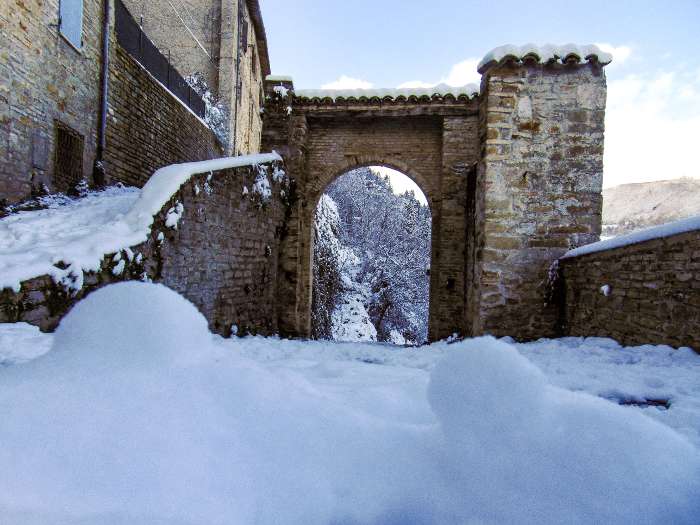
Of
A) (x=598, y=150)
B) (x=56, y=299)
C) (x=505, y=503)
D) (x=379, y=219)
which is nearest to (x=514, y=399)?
(x=505, y=503)

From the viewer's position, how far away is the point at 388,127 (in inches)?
336

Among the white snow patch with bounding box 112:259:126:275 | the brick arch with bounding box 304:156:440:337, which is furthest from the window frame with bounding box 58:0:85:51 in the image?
the white snow patch with bounding box 112:259:126:275

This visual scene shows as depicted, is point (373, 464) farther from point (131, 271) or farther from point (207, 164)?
point (207, 164)

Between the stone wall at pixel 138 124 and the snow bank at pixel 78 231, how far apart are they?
2799mm

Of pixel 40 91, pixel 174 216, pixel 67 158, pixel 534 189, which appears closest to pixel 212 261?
pixel 174 216

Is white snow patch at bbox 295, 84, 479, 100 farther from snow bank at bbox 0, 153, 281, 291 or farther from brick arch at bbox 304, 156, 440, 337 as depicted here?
snow bank at bbox 0, 153, 281, 291

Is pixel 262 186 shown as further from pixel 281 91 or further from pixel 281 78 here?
pixel 281 78

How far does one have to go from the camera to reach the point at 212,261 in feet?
17.2

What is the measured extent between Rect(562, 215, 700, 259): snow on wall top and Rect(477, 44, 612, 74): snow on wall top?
248cm

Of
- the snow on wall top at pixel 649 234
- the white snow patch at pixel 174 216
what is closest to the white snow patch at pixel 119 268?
the white snow patch at pixel 174 216

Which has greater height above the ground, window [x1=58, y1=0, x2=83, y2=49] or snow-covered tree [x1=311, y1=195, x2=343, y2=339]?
window [x1=58, y1=0, x2=83, y2=49]

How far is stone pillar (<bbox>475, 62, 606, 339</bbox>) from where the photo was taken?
17.1 ft

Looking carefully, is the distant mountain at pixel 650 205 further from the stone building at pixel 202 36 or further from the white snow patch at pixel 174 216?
the stone building at pixel 202 36

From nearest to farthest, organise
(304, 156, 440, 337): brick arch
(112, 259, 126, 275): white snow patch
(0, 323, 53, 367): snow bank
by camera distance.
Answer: (0, 323, 53, 367): snow bank → (112, 259, 126, 275): white snow patch → (304, 156, 440, 337): brick arch
